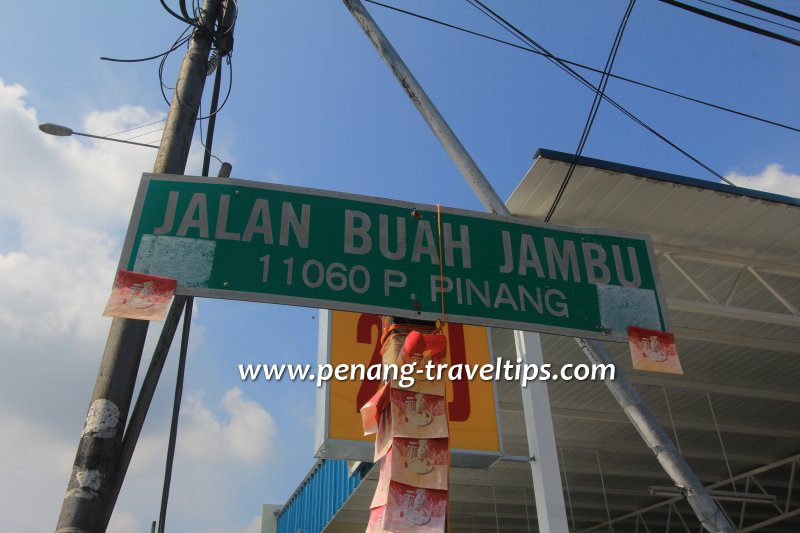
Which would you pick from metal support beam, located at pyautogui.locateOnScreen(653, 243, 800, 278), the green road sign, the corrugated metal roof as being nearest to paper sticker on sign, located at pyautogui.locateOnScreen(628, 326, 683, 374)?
the green road sign

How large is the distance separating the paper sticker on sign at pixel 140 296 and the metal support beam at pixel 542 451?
→ 5.76 meters

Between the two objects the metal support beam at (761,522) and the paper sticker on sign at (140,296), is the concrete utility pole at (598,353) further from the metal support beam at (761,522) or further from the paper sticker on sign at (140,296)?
the metal support beam at (761,522)

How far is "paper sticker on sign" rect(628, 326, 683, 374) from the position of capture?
3.43 meters

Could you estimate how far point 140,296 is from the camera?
2918 mm

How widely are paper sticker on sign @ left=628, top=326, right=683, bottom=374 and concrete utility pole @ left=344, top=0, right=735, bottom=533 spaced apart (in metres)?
0.39

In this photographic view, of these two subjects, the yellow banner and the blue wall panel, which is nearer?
the yellow banner

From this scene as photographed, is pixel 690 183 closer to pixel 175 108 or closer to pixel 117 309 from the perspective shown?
pixel 175 108

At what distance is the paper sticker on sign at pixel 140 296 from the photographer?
2846 millimetres

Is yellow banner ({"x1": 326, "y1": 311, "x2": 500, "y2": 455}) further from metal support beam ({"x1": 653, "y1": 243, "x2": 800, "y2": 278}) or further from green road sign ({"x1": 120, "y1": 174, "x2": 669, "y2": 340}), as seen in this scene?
green road sign ({"x1": 120, "y1": 174, "x2": 669, "y2": 340})

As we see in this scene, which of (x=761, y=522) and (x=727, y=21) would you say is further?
(x=761, y=522)

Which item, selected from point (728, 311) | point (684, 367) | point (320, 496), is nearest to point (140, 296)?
A: point (728, 311)

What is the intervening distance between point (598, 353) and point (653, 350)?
25.1 inches

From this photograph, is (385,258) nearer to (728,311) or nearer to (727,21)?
(727,21)

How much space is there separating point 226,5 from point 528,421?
237 inches
